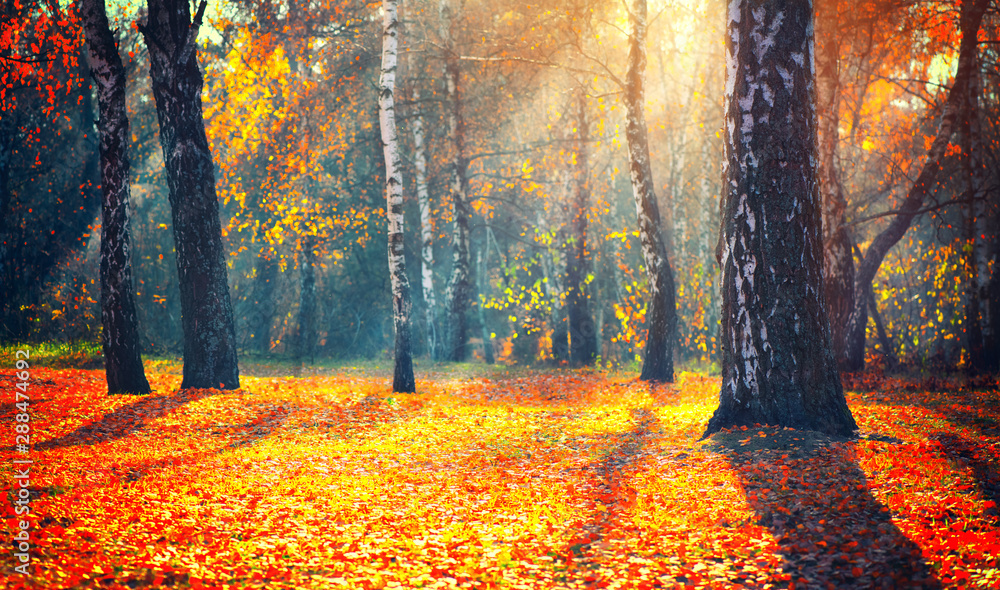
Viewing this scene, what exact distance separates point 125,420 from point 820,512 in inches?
336

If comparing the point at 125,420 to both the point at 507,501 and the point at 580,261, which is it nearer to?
the point at 507,501

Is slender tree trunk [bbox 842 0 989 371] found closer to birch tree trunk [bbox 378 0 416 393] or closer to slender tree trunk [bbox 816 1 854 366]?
slender tree trunk [bbox 816 1 854 366]

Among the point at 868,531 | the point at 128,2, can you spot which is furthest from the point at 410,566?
the point at 128,2

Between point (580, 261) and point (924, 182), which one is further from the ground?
point (924, 182)

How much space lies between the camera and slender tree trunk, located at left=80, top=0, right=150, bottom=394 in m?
10.0

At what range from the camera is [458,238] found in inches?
777

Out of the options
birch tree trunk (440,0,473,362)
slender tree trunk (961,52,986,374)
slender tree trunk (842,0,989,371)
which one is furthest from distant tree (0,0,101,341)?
slender tree trunk (961,52,986,374)

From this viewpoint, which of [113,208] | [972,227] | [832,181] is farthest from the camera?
[972,227]

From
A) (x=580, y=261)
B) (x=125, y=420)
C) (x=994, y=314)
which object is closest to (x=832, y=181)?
(x=994, y=314)

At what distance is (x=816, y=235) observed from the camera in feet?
22.2

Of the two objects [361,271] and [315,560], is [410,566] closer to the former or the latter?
[315,560]

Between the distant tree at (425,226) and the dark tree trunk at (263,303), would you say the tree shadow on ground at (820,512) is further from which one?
the dark tree trunk at (263,303)

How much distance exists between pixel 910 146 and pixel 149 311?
22.3m
